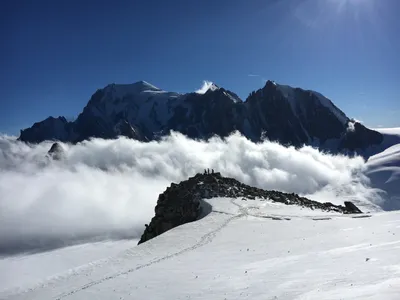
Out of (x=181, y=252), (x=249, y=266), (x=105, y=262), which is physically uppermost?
(x=105, y=262)

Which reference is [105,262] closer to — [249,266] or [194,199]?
[249,266]

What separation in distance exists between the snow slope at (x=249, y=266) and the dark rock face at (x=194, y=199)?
32.6ft

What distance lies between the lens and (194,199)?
49844 mm

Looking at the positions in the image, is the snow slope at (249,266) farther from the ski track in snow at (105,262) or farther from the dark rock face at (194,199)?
the dark rock face at (194,199)

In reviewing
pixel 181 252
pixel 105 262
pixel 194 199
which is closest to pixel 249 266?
pixel 181 252

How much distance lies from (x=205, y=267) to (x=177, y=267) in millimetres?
2187

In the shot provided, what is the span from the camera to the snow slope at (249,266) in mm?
15805

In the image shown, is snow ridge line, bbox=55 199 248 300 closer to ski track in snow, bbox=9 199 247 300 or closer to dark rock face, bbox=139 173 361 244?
ski track in snow, bbox=9 199 247 300

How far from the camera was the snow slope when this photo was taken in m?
15.8

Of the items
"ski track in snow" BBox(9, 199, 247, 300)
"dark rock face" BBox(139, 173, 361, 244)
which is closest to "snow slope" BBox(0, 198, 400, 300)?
"ski track in snow" BBox(9, 199, 247, 300)

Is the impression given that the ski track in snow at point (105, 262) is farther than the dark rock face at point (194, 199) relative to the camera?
No

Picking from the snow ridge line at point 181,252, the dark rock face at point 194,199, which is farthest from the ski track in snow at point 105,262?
the dark rock face at point 194,199

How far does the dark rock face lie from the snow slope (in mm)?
9926

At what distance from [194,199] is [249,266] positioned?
2783 centimetres
